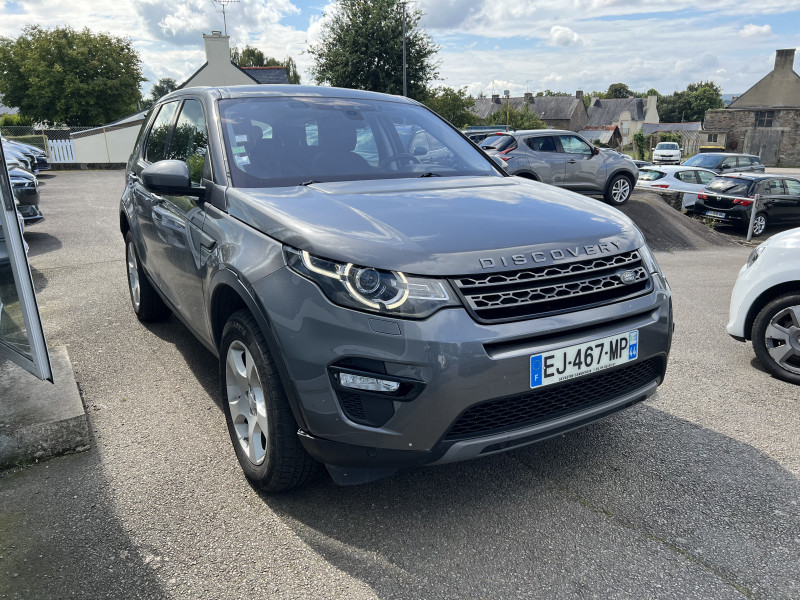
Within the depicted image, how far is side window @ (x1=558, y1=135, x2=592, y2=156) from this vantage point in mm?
13133

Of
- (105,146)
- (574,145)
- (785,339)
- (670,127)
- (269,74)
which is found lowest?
(670,127)

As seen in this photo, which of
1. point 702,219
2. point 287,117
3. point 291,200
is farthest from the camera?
point 702,219

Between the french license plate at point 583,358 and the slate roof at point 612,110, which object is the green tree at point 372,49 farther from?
the slate roof at point 612,110

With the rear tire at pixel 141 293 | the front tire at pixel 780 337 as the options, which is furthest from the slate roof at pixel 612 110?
the rear tire at pixel 141 293

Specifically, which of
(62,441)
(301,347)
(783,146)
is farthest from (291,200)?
(783,146)

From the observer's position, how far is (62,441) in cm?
317

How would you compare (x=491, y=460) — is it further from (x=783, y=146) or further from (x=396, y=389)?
(x=783, y=146)

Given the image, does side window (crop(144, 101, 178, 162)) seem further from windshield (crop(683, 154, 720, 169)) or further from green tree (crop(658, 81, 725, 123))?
green tree (crop(658, 81, 725, 123))

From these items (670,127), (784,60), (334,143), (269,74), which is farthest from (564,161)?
(670,127)

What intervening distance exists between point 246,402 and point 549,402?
1.34 meters

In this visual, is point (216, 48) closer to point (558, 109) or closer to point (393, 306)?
point (393, 306)

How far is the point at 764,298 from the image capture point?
4.35 m

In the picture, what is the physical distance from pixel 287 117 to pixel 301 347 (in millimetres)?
1690

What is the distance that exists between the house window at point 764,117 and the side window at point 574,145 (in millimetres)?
48367
